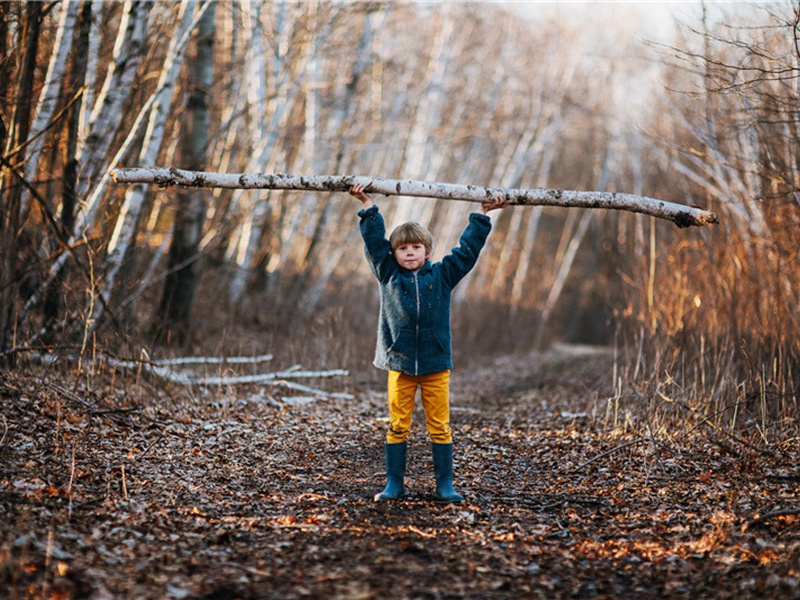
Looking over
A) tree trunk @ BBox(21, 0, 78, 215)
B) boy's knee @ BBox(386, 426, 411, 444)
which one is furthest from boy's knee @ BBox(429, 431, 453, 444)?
tree trunk @ BBox(21, 0, 78, 215)

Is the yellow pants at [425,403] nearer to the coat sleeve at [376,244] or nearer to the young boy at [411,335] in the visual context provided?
the young boy at [411,335]

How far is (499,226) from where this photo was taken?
93.0 ft

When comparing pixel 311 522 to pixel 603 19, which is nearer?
pixel 311 522

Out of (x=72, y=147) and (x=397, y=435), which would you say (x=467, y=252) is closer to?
(x=397, y=435)

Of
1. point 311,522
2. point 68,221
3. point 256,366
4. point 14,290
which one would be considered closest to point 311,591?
point 311,522

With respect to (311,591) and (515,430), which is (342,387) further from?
(311,591)

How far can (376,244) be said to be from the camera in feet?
16.2

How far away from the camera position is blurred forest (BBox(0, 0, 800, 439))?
689cm

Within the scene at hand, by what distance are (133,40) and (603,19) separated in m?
19.8

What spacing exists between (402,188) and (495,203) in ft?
2.11

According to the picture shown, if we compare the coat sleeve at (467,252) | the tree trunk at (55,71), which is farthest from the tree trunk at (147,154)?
the coat sleeve at (467,252)

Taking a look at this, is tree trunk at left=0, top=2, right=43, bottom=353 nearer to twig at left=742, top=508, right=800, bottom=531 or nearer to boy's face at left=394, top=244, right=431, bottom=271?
boy's face at left=394, top=244, right=431, bottom=271

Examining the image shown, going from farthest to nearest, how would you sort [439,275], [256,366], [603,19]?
[603,19] → [256,366] → [439,275]

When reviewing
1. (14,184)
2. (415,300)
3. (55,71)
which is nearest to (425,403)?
(415,300)
